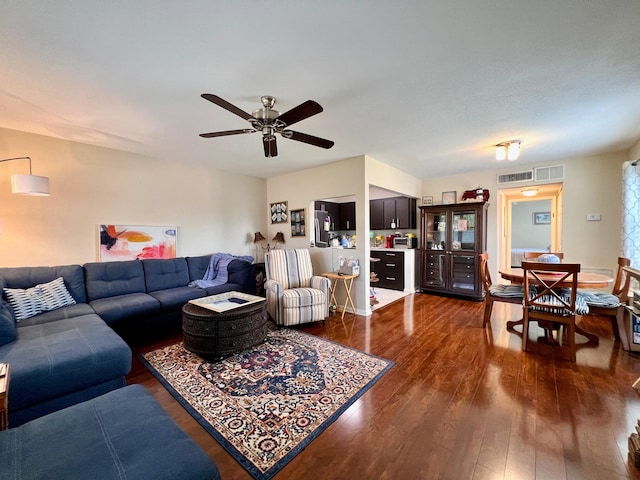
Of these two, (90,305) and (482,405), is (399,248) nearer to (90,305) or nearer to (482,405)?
(482,405)

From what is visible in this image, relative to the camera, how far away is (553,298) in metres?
2.72

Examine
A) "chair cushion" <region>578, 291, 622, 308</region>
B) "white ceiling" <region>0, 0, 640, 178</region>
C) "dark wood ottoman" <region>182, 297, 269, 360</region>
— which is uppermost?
"white ceiling" <region>0, 0, 640, 178</region>

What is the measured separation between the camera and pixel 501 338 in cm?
309

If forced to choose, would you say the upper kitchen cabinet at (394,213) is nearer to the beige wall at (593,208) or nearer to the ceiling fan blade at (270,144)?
the beige wall at (593,208)

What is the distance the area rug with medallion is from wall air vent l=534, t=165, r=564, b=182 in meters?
4.26

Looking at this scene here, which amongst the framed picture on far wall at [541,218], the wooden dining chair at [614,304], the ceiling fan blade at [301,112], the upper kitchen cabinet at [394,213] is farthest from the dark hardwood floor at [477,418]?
the framed picture on far wall at [541,218]

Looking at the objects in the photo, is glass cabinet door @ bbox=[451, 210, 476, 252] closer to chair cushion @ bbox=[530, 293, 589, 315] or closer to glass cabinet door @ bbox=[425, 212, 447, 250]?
glass cabinet door @ bbox=[425, 212, 447, 250]

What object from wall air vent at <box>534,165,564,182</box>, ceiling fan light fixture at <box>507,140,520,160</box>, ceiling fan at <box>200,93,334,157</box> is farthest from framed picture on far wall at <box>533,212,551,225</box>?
ceiling fan at <box>200,93,334,157</box>

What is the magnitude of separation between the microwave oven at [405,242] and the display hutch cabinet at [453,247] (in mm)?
378

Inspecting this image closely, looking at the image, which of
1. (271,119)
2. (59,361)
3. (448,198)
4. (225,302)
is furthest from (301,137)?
(448,198)

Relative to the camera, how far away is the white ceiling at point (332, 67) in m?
1.42

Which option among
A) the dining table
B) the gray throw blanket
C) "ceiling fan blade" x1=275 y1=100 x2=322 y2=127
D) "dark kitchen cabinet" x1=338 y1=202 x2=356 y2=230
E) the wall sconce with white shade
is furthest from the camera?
"dark kitchen cabinet" x1=338 y1=202 x2=356 y2=230

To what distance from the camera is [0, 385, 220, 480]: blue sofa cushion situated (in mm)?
844

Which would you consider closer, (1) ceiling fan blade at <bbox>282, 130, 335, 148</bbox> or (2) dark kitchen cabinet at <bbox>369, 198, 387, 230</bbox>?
(1) ceiling fan blade at <bbox>282, 130, 335, 148</bbox>
